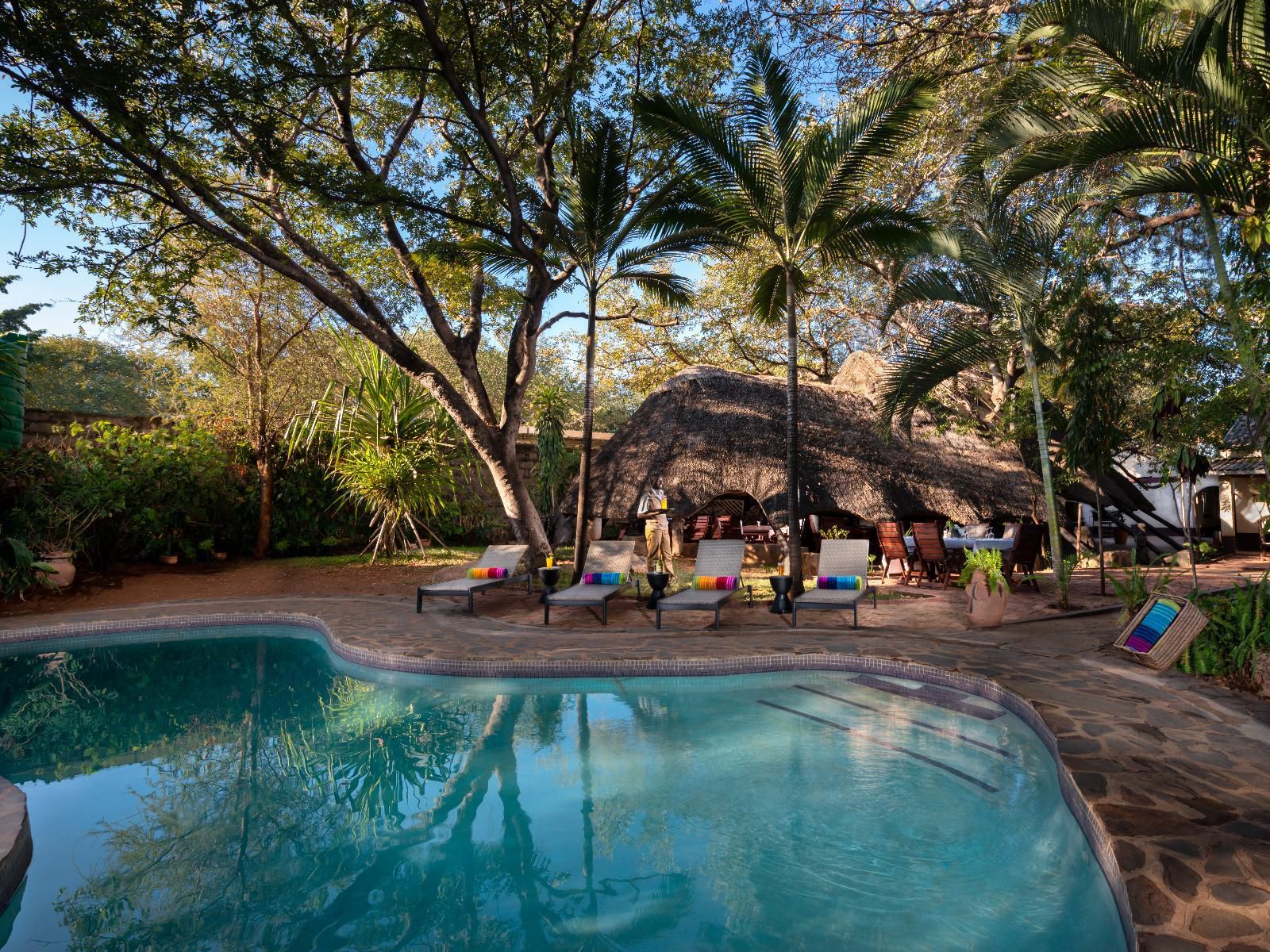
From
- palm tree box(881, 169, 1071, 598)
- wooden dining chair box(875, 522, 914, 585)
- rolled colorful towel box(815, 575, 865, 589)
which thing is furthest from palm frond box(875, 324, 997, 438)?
rolled colorful towel box(815, 575, 865, 589)

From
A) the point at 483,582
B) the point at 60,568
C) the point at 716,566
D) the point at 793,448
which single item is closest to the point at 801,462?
the point at 793,448

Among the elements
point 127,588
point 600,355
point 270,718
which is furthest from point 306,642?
point 600,355

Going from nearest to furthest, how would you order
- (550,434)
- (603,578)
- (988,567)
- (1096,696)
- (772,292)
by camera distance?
1. (1096,696)
2. (988,567)
3. (603,578)
4. (772,292)
5. (550,434)

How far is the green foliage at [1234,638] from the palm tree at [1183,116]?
1.17 meters

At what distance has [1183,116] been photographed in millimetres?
5750

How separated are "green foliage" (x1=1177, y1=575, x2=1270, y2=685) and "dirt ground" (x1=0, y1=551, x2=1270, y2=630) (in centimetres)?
240

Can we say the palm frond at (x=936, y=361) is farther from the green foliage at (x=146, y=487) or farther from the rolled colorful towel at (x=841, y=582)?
the green foliage at (x=146, y=487)

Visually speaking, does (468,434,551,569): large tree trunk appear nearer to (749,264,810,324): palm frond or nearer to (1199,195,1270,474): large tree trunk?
(749,264,810,324): palm frond

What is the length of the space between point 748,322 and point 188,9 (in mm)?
15992

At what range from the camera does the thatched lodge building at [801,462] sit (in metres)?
12.9

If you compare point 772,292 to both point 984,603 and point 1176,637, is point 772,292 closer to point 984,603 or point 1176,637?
point 984,603

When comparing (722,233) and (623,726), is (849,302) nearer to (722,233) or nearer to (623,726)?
(722,233)

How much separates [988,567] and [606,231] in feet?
21.4

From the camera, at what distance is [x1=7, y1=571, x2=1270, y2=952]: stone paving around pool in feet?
8.54
